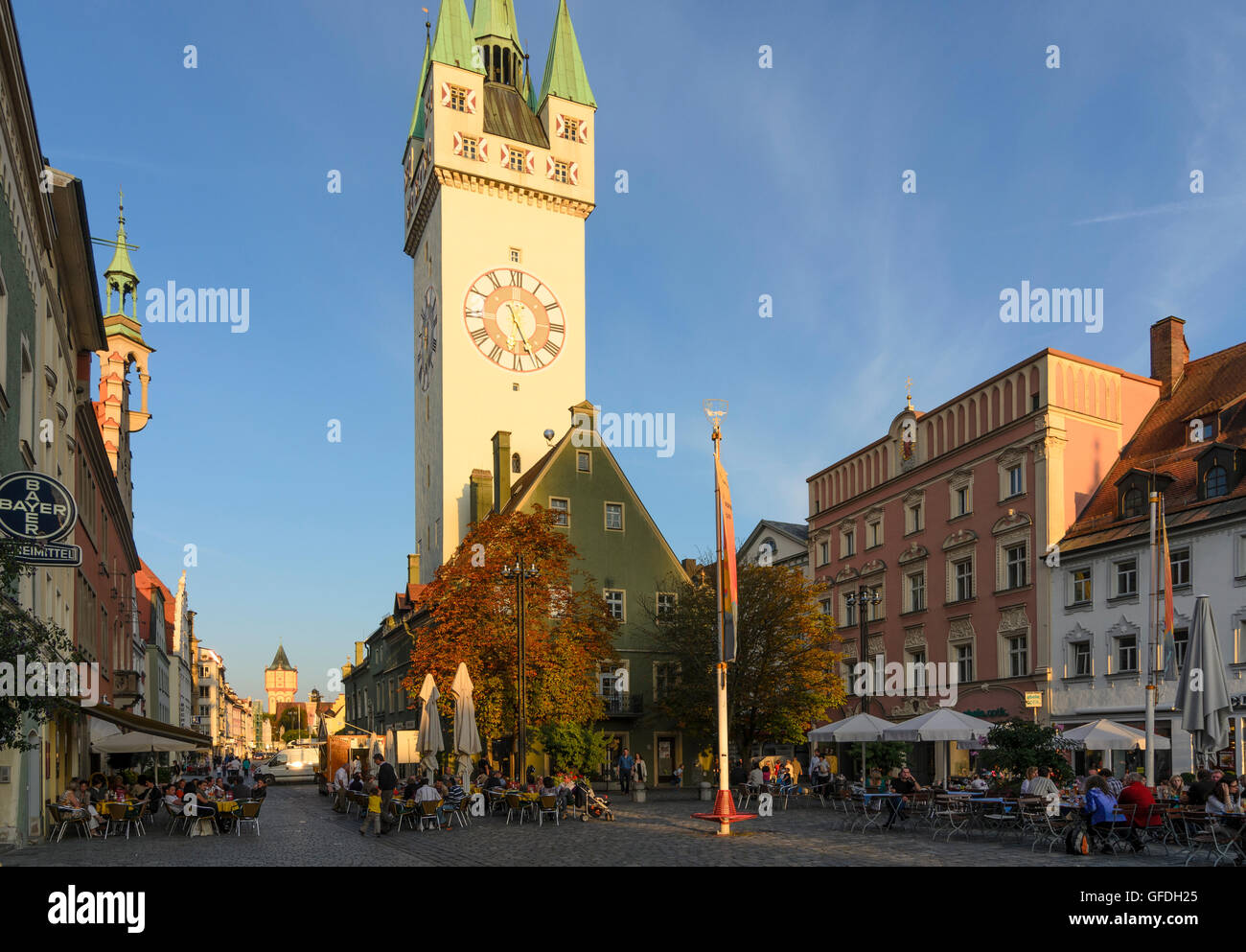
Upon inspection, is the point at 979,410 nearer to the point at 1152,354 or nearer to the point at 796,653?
the point at 1152,354

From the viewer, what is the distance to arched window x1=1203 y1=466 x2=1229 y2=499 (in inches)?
1361

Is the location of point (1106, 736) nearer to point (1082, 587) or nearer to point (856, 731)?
point (856, 731)

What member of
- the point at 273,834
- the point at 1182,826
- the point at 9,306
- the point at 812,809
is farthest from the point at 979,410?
the point at 9,306

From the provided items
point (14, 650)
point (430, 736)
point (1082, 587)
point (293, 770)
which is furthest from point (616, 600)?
point (14, 650)

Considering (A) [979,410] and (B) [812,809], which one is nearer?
(B) [812,809]

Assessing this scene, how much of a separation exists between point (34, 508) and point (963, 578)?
125ft

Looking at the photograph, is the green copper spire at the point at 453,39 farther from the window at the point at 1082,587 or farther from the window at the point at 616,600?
the window at the point at 1082,587

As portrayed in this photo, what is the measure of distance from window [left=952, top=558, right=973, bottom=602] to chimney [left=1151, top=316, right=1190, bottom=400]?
33.6 feet

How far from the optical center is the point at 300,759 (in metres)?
77.8

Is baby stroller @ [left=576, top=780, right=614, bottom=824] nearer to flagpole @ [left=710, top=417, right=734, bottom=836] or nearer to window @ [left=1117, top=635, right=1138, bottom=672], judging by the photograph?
flagpole @ [left=710, top=417, right=734, bottom=836]

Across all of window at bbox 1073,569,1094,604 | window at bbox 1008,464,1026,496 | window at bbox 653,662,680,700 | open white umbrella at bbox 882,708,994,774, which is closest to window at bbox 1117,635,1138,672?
→ window at bbox 1073,569,1094,604

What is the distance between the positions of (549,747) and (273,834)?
46.8 ft

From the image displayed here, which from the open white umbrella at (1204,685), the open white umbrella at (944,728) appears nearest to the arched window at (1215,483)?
the open white umbrella at (944,728)

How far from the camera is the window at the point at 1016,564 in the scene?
1631 inches
